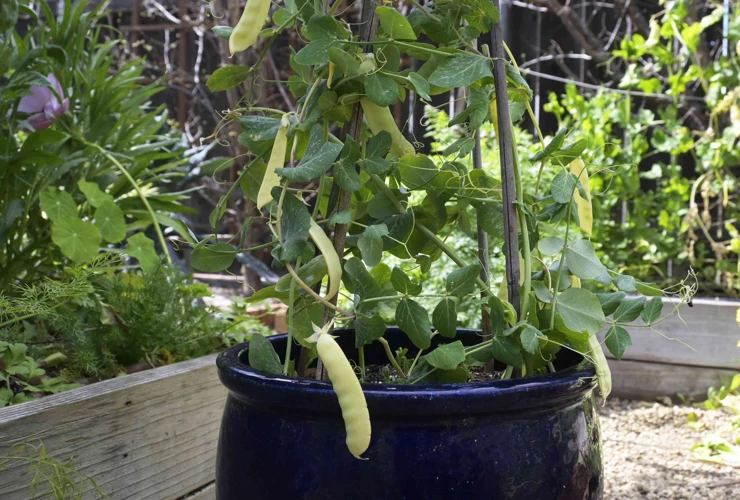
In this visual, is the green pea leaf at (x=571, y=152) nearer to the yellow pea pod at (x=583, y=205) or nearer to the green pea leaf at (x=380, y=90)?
the yellow pea pod at (x=583, y=205)

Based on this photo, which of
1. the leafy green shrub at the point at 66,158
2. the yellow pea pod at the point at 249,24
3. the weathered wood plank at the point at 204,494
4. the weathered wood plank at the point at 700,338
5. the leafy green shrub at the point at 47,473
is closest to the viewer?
the yellow pea pod at the point at 249,24

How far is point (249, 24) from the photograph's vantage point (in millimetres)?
561

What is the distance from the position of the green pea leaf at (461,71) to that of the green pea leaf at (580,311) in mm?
194

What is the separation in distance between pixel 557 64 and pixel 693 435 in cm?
186

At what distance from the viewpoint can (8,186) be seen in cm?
138

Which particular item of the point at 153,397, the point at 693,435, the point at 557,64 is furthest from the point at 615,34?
the point at 153,397

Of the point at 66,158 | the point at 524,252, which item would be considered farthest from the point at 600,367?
Answer: the point at 66,158

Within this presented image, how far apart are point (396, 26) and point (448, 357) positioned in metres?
0.28

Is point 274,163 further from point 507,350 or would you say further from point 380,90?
point 507,350

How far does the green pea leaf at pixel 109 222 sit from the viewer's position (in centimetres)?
134

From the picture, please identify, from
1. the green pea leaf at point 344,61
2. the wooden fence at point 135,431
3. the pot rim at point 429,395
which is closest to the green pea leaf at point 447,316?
the pot rim at point 429,395

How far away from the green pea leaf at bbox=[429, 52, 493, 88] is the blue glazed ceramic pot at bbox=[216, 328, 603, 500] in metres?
0.24

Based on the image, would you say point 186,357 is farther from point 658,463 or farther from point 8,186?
point 658,463

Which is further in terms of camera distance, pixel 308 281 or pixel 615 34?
pixel 615 34
